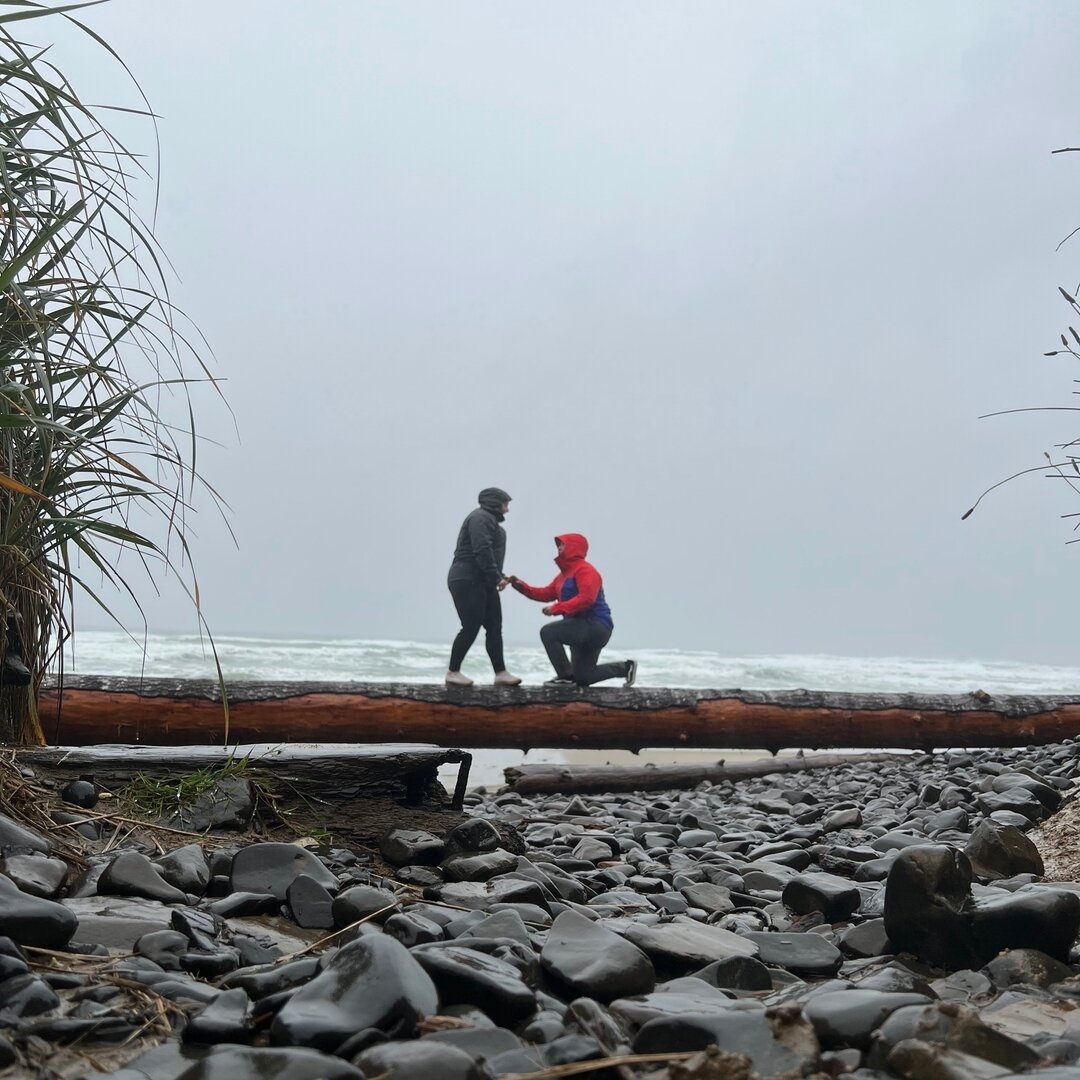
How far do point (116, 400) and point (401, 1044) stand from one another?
6.70 ft

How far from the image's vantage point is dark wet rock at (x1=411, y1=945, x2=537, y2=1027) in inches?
67.1

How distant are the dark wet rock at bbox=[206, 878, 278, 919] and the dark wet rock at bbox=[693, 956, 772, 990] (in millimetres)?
1044

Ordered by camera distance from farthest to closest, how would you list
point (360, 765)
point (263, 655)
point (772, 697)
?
point (263, 655) → point (772, 697) → point (360, 765)

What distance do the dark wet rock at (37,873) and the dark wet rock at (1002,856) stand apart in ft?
8.84

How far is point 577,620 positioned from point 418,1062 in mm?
8629

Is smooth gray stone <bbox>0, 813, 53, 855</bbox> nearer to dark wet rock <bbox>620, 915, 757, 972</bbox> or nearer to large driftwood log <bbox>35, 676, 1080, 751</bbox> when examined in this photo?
dark wet rock <bbox>620, 915, 757, 972</bbox>

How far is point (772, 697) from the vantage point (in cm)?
845

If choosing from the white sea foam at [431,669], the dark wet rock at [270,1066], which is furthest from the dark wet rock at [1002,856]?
the white sea foam at [431,669]

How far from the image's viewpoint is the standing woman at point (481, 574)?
31.5 feet

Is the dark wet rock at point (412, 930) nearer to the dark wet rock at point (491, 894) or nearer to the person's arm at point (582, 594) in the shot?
the dark wet rock at point (491, 894)

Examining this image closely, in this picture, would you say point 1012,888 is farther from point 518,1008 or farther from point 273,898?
Answer: point 273,898

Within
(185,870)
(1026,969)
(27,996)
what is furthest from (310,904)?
(1026,969)

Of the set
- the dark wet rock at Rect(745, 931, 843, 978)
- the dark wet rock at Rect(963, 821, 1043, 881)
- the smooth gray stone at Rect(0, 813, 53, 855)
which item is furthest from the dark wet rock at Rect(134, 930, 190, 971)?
the dark wet rock at Rect(963, 821, 1043, 881)

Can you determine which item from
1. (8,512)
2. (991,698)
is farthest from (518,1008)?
(991,698)
